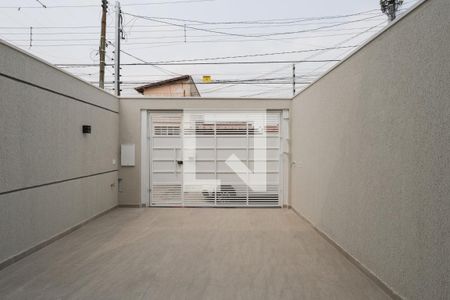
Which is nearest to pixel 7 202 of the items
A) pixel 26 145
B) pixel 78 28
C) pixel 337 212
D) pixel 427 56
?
pixel 26 145

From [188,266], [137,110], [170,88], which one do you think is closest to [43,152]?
[188,266]

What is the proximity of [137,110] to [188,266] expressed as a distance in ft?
15.4

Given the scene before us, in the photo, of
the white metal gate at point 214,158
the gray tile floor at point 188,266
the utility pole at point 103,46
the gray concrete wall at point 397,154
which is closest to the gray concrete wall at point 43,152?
the gray tile floor at point 188,266

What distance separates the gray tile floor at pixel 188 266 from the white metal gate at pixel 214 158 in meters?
1.95

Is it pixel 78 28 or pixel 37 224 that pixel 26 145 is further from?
pixel 78 28

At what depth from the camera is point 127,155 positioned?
294 inches

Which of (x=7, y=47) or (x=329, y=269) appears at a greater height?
(x=7, y=47)

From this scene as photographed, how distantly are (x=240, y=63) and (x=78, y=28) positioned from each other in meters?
5.09

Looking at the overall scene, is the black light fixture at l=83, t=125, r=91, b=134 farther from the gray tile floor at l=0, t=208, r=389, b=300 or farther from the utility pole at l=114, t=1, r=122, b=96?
the utility pole at l=114, t=1, r=122, b=96

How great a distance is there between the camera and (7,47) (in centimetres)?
359

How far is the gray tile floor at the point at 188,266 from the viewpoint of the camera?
9.61 ft

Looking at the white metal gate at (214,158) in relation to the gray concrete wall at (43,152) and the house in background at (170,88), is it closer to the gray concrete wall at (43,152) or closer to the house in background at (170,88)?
the gray concrete wall at (43,152)

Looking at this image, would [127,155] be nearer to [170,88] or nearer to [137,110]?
[137,110]

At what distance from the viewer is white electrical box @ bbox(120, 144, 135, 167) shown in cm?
746
